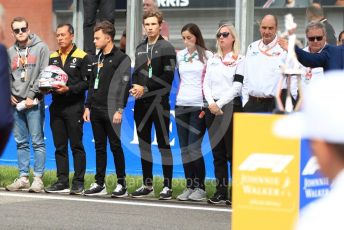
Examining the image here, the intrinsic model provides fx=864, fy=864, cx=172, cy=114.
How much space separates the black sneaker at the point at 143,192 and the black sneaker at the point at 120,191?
0.41 feet

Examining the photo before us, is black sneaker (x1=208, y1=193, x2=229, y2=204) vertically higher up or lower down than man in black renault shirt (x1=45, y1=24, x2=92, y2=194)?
lower down

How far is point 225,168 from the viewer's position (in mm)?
10969

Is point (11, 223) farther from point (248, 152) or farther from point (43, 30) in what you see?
point (43, 30)

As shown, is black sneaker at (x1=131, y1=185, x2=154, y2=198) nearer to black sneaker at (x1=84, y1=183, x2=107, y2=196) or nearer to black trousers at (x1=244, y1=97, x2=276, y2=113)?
black sneaker at (x1=84, y1=183, x2=107, y2=196)

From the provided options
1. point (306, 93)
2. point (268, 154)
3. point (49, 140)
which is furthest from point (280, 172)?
point (49, 140)

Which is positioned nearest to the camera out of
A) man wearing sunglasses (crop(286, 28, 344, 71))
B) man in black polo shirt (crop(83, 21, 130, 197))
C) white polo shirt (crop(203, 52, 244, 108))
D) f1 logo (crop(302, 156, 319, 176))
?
f1 logo (crop(302, 156, 319, 176))

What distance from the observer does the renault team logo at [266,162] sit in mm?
4641

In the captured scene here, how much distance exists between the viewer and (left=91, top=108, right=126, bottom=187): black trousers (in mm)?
11477

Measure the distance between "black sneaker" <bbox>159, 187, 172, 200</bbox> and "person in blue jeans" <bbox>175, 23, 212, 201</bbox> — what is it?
144 mm

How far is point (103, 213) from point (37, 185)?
2279 millimetres

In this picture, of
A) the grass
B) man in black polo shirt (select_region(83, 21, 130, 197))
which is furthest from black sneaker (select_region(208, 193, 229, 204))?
man in black polo shirt (select_region(83, 21, 130, 197))

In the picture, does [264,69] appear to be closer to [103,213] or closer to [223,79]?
[223,79]

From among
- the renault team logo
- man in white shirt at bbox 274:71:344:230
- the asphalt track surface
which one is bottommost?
the asphalt track surface

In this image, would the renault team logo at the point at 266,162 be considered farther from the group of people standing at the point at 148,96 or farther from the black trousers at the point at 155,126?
the black trousers at the point at 155,126
